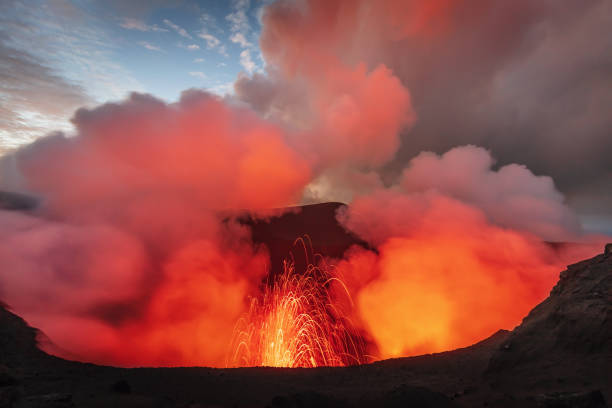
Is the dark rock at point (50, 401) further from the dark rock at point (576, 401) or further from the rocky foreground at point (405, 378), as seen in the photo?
the dark rock at point (576, 401)

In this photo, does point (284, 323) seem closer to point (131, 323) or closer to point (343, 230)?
point (131, 323)

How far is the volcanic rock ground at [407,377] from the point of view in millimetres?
6727

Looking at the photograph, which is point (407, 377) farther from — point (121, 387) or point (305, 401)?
point (121, 387)

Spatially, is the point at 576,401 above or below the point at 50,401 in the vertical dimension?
above

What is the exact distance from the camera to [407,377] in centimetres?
923

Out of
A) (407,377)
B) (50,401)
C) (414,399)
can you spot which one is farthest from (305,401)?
(50,401)

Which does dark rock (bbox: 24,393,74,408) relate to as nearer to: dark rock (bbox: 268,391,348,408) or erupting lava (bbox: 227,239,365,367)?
dark rock (bbox: 268,391,348,408)

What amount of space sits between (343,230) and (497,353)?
37487mm

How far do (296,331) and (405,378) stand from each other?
16.0 m

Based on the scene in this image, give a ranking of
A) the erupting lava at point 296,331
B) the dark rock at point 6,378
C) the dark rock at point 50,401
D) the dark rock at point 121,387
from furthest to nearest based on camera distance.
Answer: the erupting lava at point 296,331 → the dark rock at point 6,378 → the dark rock at point 121,387 → the dark rock at point 50,401

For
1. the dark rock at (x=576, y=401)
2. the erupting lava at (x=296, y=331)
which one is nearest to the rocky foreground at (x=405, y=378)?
the dark rock at (x=576, y=401)

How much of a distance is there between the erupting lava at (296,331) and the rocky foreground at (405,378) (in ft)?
45.4

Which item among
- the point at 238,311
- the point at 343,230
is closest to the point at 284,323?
the point at 238,311

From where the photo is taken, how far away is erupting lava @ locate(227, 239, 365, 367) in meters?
23.2
